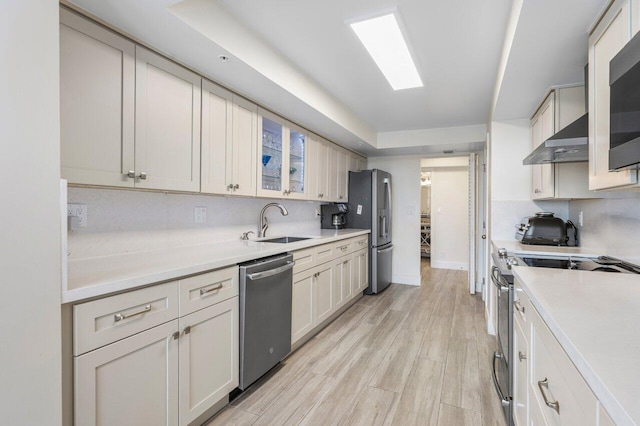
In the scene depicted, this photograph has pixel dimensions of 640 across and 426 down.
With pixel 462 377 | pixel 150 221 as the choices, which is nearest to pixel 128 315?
pixel 150 221

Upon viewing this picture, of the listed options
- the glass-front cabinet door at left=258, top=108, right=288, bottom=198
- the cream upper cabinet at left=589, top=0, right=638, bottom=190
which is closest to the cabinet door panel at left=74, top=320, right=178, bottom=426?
the glass-front cabinet door at left=258, top=108, right=288, bottom=198

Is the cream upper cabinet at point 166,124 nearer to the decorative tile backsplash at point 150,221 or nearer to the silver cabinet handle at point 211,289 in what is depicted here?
the decorative tile backsplash at point 150,221

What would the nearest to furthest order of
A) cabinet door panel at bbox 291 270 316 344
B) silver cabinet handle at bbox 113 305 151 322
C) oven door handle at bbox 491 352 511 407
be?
silver cabinet handle at bbox 113 305 151 322 → oven door handle at bbox 491 352 511 407 → cabinet door panel at bbox 291 270 316 344

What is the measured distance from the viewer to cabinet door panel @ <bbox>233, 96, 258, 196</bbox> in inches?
91.5

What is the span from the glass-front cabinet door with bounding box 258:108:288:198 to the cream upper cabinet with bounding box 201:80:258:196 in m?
0.10

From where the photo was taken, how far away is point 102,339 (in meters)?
1.20

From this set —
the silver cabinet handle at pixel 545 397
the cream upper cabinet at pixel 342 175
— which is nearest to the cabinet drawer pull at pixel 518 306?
the silver cabinet handle at pixel 545 397

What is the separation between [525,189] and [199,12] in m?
3.13

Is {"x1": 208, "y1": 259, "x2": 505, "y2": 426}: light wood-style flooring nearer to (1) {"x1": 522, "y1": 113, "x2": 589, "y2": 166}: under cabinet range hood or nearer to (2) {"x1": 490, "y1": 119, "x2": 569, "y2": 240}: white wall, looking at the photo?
(2) {"x1": 490, "y1": 119, "x2": 569, "y2": 240}: white wall

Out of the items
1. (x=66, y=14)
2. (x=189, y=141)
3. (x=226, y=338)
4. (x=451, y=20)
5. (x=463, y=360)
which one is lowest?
(x=463, y=360)

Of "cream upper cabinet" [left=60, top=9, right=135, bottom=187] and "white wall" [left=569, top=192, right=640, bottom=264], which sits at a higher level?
"cream upper cabinet" [left=60, top=9, right=135, bottom=187]

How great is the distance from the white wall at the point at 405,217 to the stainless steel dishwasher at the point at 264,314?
3.12 m

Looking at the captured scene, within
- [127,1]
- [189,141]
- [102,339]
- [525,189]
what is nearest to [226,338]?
[102,339]

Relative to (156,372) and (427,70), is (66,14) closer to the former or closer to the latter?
(156,372)
